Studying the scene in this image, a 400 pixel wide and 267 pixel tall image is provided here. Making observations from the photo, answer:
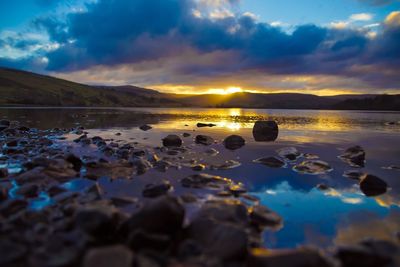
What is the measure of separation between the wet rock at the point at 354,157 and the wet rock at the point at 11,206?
13951mm

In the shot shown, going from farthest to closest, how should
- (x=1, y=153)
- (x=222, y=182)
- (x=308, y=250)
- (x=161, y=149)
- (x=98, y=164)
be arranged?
1. (x=161, y=149)
2. (x=1, y=153)
3. (x=98, y=164)
4. (x=222, y=182)
5. (x=308, y=250)

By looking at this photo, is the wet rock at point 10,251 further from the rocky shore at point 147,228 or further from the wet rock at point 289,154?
the wet rock at point 289,154

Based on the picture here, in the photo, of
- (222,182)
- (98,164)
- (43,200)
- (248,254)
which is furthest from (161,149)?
(248,254)

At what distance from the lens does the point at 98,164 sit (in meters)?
11.5

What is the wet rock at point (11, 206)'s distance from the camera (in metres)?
6.63

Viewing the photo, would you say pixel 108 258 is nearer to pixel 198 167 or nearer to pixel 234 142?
pixel 198 167

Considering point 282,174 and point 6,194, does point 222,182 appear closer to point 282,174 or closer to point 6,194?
point 282,174

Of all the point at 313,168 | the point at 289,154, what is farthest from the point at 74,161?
the point at 289,154

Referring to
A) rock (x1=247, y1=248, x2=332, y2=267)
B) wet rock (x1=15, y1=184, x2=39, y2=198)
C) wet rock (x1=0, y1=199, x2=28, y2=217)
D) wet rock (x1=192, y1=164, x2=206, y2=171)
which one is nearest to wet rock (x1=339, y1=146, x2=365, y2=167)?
wet rock (x1=192, y1=164, x2=206, y2=171)

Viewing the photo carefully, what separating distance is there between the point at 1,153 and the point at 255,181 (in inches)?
501

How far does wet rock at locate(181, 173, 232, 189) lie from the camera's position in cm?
953

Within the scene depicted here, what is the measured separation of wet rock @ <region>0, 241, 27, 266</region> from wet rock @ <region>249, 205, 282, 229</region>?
→ 480 centimetres

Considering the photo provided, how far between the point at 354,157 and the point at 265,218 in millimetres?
10718

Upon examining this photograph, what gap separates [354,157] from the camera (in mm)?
15039
